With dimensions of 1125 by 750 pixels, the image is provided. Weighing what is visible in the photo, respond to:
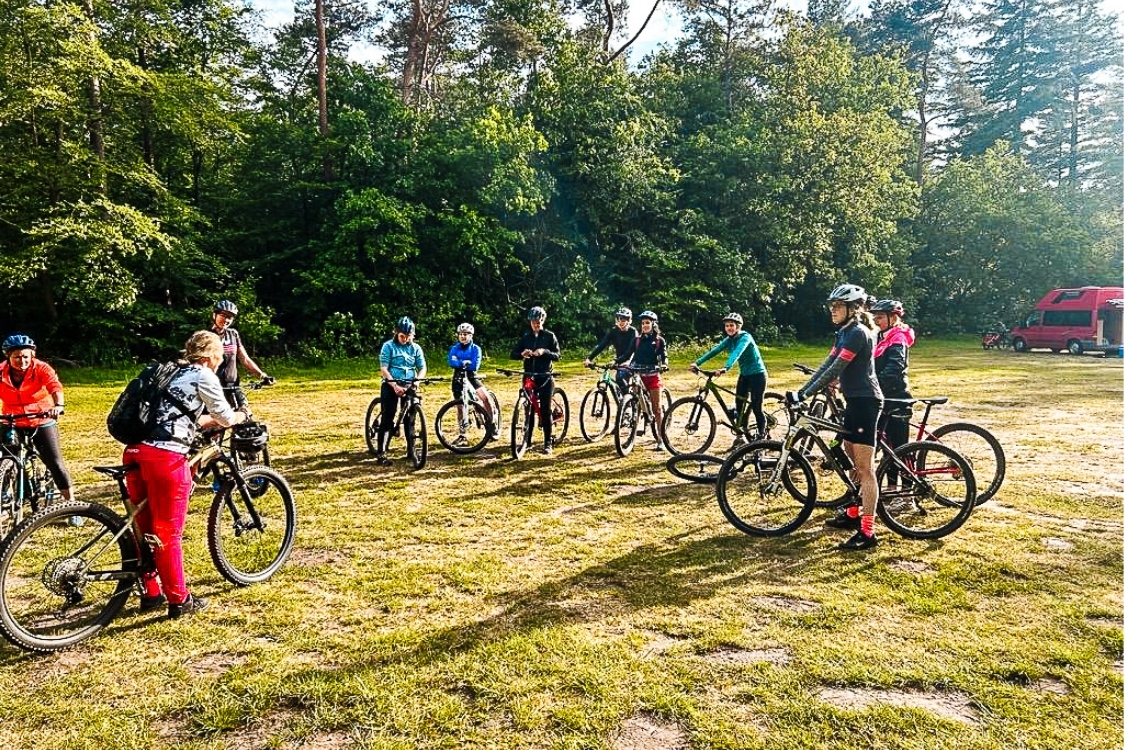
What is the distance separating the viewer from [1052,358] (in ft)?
73.6

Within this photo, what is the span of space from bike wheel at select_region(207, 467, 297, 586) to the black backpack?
2.54 feet

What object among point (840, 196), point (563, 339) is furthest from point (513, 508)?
point (840, 196)

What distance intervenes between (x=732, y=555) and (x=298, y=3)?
85.7 ft

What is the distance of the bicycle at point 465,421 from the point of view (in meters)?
7.93

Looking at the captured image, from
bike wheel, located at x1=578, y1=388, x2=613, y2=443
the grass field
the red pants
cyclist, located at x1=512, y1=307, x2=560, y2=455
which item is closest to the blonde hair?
the red pants

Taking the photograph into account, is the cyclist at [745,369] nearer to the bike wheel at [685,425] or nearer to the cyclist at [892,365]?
the bike wheel at [685,425]

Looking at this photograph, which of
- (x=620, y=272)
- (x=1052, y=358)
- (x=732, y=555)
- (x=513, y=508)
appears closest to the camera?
(x=732, y=555)

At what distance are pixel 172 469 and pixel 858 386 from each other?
450 centimetres

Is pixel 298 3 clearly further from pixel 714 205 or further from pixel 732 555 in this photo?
pixel 732 555

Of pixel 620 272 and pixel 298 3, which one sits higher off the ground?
pixel 298 3

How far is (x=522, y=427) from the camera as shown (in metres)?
7.97

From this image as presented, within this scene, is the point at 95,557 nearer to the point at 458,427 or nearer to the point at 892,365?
the point at 458,427

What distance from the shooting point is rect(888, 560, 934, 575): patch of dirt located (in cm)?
450

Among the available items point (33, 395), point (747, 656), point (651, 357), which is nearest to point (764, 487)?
point (747, 656)
